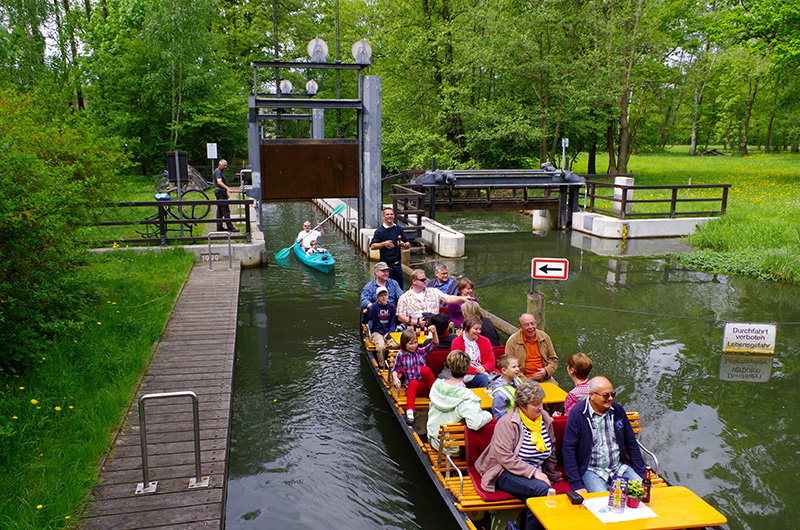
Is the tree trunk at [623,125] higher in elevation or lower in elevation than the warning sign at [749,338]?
higher

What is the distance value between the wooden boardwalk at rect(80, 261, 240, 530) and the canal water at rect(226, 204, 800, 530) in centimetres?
67

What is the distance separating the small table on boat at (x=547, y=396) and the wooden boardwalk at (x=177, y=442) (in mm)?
2604

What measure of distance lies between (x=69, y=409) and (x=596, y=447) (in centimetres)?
527

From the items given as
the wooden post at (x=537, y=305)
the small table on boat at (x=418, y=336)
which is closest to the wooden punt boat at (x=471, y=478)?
the small table on boat at (x=418, y=336)

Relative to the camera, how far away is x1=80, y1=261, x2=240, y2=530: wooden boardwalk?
16.3ft

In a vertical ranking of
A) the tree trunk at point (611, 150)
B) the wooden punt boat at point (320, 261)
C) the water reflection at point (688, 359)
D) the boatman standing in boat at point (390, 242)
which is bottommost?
the water reflection at point (688, 359)

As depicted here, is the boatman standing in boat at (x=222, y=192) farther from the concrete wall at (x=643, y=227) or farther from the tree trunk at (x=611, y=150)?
the tree trunk at (x=611, y=150)

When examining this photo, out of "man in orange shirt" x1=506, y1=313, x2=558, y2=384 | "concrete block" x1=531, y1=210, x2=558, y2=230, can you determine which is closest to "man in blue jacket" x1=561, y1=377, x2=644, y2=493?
"man in orange shirt" x1=506, y1=313, x2=558, y2=384

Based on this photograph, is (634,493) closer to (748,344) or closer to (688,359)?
(688,359)

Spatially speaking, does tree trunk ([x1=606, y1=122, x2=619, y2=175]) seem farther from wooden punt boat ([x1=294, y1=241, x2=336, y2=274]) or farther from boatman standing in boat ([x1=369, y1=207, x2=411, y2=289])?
boatman standing in boat ([x1=369, y1=207, x2=411, y2=289])

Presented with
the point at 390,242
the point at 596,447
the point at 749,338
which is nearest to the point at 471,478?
the point at 596,447

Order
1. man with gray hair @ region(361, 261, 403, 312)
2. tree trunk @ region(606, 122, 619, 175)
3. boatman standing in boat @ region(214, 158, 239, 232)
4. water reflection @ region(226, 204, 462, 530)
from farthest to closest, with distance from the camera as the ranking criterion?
tree trunk @ region(606, 122, 619, 175) → boatman standing in boat @ region(214, 158, 239, 232) → man with gray hair @ region(361, 261, 403, 312) → water reflection @ region(226, 204, 462, 530)

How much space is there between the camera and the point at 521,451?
5.12 meters

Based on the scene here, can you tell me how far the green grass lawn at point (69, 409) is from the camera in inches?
192
